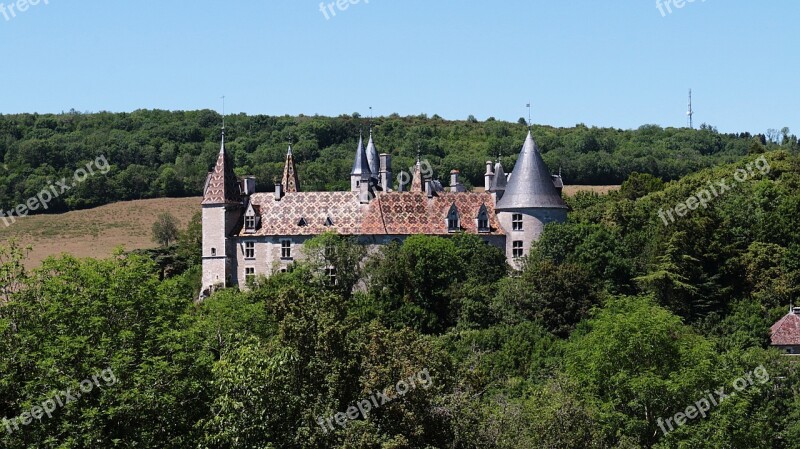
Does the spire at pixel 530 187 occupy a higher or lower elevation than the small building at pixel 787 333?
higher

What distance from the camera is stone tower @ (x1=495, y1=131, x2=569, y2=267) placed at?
253 feet

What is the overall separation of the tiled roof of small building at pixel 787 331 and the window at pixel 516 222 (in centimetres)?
1811

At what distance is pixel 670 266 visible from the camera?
68.8 meters

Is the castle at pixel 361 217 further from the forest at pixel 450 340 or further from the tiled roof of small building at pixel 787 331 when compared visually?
the tiled roof of small building at pixel 787 331

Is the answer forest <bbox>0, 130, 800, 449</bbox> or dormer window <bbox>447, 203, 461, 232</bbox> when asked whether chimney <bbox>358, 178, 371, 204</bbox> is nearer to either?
forest <bbox>0, 130, 800, 449</bbox>

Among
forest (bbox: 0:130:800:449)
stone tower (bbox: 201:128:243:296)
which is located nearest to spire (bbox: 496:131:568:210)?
forest (bbox: 0:130:800:449)

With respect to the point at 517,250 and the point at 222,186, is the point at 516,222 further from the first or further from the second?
the point at 222,186

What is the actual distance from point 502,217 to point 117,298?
38.3m

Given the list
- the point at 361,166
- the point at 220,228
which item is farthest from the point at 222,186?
the point at 361,166

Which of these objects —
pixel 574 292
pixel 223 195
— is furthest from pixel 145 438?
pixel 223 195

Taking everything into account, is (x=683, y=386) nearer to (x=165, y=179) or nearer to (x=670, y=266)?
(x=670, y=266)

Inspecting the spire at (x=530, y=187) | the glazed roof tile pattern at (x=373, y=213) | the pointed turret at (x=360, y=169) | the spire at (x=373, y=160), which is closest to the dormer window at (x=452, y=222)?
the glazed roof tile pattern at (x=373, y=213)

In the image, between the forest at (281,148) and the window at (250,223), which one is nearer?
the window at (250,223)

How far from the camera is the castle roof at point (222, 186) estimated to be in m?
80.2
